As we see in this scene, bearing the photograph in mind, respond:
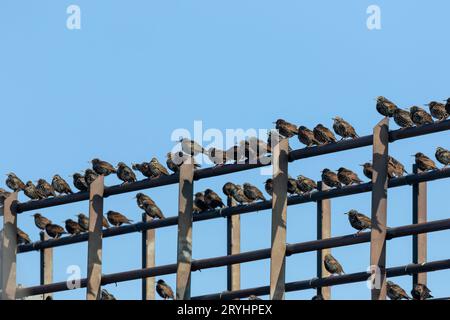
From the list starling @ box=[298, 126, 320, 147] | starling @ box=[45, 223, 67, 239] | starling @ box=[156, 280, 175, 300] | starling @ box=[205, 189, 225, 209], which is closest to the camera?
starling @ box=[298, 126, 320, 147]

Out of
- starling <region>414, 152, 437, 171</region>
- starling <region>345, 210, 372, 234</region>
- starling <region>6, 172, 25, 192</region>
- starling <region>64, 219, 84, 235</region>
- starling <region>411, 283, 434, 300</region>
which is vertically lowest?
starling <region>411, 283, 434, 300</region>

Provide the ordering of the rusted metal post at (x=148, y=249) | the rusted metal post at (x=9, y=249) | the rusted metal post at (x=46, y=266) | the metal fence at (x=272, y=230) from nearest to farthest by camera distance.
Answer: the metal fence at (x=272, y=230) < the rusted metal post at (x=9, y=249) < the rusted metal post at (x=148, y=249) < the rusted metal post at (x=46, y=266)

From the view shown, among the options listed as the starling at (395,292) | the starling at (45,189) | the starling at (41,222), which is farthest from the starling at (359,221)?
the starling at (41,222)

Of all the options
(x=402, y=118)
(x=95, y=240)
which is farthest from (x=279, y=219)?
(x=95, y=240)

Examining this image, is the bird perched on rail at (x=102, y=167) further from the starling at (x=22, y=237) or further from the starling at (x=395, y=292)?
the starling at (x=395, y=292)

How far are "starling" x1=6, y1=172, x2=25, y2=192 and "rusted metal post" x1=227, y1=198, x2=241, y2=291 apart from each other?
24.6 ft

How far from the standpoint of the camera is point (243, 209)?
101 feet

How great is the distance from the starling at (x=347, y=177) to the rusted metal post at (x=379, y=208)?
3.26 meters

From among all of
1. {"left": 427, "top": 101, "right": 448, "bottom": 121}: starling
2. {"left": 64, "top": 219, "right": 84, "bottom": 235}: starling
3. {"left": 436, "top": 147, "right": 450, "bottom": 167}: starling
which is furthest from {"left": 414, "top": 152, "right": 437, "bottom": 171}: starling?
{"left": 64, "top": 219, "right": 84, "bottom": 235}: starling

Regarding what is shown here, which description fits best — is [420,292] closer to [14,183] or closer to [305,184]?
[305,184]

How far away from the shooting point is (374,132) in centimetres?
2723

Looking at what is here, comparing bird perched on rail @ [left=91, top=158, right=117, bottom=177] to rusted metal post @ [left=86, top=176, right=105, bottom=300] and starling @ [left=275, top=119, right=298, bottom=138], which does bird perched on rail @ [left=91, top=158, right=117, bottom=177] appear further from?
starling @ [left=275, top=119, right=298, bottom=138]

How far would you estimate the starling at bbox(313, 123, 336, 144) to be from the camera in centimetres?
2989

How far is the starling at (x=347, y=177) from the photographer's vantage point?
30.4 m
